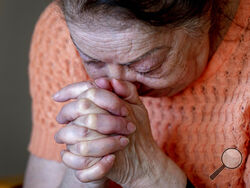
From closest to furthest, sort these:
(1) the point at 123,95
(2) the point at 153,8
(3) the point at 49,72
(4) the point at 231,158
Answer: (2) the point at 153,8 → (1) the point at 123,95 → (4) the point at 231,158 → (3) the point at 49,72

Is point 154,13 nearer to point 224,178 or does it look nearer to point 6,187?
point 224,178

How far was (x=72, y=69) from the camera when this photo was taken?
1.08m

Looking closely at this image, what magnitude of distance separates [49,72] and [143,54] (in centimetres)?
45

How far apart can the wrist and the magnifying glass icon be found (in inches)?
4.7

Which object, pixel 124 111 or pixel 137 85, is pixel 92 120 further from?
pixel 137 85

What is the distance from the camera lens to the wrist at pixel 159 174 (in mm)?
827

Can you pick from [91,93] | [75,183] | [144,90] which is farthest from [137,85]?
[75,183]

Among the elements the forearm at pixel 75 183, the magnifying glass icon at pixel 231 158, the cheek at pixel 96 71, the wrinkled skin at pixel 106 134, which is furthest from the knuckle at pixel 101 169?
the magnifying glass icon at pixel 231 158

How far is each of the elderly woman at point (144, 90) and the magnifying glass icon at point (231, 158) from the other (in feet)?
0.04

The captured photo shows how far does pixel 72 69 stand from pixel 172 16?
1.50 ft

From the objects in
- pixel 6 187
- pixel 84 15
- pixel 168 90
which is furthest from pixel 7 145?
pixel 84 15

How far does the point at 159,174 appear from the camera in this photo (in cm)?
85

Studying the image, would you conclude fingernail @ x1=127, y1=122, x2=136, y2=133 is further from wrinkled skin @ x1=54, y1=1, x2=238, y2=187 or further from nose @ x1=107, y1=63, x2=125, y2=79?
nose @ x1=107, y1=63, x2=125, y2=79

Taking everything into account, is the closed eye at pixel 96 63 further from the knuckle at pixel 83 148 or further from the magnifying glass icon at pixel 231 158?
the magnifying glass icon at pixel 231 158
